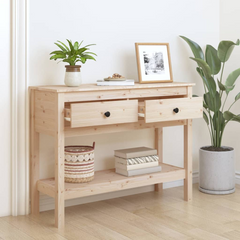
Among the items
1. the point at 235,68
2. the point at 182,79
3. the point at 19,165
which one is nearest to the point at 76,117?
the point at 19,165

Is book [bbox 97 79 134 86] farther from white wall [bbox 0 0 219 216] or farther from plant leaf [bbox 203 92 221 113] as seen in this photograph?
plant leaf [bbox 203 92 221 113]

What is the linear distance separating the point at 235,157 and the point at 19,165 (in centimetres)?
173

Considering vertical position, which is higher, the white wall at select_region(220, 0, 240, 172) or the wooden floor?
the white wall at select_region(220, 0, 240, 172)

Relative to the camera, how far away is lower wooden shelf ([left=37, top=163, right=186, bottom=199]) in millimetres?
2598

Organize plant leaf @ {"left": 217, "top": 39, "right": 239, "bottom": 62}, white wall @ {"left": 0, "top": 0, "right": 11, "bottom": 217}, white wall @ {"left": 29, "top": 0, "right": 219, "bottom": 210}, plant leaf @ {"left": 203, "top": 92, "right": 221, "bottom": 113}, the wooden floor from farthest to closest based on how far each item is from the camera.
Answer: plant leaf @ {"left": 203, "top": 92, "right": 221, "bottom": 113} < plant leaf @ {"left": 217, "top": 39, "right": 239, "bottom": 62} < white wall @ {"left": 29, "top": 0, "right": 219, "bottom": 210} < white wall @ {"left": 0, "top": 0, "right": 11, "bottom": 217} < the wooden floor

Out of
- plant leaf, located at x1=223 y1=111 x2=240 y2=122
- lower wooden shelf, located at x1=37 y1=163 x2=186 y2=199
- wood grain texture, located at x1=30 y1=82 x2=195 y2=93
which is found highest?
wood grain texture, located at x1=30 y1=82 x2=195 y2=93

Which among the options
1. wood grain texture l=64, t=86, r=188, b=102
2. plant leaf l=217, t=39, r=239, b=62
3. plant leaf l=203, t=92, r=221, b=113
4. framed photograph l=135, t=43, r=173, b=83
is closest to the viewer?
wood grain texture l=64, t=86, r=188, b=102

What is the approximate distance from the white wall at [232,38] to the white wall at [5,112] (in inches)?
69.7

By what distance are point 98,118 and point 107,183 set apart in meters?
0.44

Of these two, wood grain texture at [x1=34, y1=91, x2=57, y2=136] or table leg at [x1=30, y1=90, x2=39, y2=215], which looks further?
table leg at [x1=30, y1=90, x2=39, y2=215]

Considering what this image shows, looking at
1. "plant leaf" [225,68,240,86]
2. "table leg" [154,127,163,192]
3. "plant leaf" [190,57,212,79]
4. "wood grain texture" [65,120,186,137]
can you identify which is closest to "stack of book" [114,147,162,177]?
"wood grain texture" [65,120,186,137]

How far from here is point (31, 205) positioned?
2783 mm

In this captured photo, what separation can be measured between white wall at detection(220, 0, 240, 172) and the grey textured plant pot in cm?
33

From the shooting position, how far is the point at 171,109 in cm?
277
